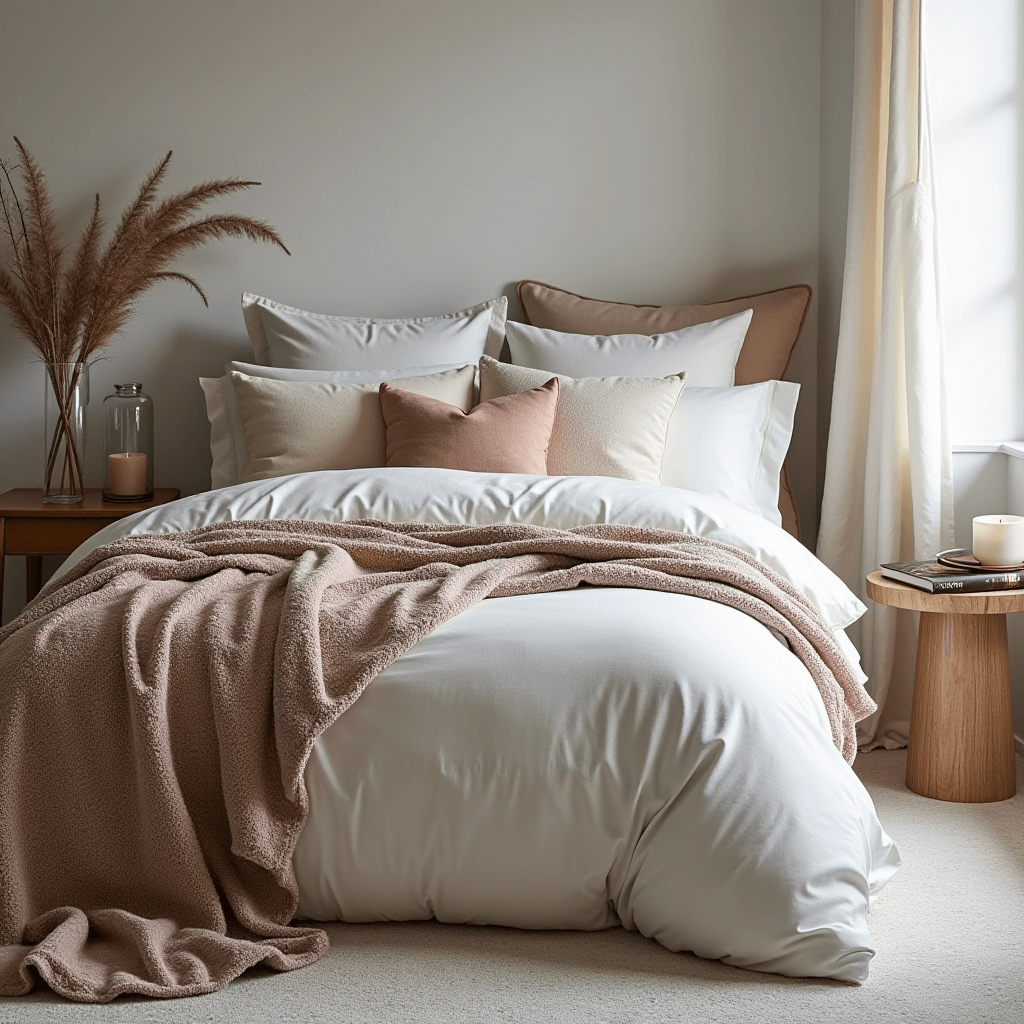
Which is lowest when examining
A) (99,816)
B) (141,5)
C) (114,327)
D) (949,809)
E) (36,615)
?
(949,809)

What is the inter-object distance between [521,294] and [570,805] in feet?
8.11

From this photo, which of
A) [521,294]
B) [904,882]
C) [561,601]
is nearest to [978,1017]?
[904,882]

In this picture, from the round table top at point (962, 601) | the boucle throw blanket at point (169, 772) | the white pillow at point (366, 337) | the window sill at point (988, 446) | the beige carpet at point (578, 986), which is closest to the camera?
A: the beige carpet at point (578, 986)

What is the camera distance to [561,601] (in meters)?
2.23

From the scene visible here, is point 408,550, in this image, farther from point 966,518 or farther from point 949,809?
point 966,518

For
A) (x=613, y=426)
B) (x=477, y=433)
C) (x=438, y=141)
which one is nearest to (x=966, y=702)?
(x=613, y=426)

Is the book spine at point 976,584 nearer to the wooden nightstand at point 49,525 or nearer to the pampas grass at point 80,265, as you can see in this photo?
the wooden nightstand at point 49,525

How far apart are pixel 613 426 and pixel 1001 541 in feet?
3.32

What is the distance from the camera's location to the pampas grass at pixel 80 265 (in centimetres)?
396

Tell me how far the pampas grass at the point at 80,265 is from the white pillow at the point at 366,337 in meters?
0.31

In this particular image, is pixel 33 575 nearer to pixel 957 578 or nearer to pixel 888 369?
pixel 888 369

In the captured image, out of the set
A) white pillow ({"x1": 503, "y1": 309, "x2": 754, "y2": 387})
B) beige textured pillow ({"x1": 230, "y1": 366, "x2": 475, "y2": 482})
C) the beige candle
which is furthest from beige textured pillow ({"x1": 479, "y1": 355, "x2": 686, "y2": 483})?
the beige candle

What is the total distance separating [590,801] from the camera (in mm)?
1942

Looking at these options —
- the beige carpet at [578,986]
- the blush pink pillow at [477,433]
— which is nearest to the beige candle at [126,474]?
the blush pink pillow at [477,433]
